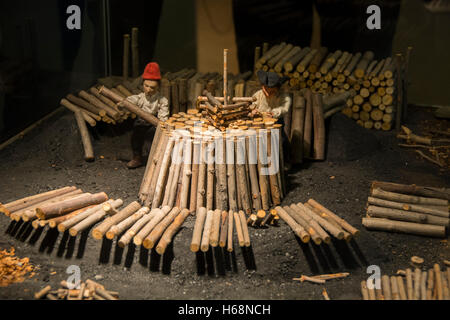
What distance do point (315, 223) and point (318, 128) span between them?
9.10 feet

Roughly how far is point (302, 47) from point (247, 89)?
252cm

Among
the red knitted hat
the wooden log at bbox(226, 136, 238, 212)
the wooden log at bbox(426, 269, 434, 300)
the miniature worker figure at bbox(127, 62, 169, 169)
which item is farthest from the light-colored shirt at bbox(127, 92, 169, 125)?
the wooden log at bbox(426, 269, 434, 300)

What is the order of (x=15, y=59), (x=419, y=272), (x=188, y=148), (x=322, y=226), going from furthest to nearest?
1. (x=15, y=59)
2. (x=188, y=148)
3. (x=322, y=226)
4. (x=419, y=272)

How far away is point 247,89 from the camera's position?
8.33 m

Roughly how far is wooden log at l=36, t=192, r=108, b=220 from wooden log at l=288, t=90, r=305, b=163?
302cm

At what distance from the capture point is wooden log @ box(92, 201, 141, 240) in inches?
205

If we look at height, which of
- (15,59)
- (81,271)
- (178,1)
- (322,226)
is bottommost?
(81,271)

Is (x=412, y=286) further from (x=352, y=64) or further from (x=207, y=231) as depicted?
(x=352, y=64)

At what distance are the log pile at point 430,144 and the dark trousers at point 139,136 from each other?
13.7 feet

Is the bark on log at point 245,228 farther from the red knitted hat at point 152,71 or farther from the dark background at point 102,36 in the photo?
the dark background at point 102,36

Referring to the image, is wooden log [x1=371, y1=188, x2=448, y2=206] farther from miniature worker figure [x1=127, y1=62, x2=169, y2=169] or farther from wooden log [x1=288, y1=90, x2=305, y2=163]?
miniature worker figure [x1=127, y1=62, x2=169, y2=169]

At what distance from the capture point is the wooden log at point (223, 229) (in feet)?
16.9
